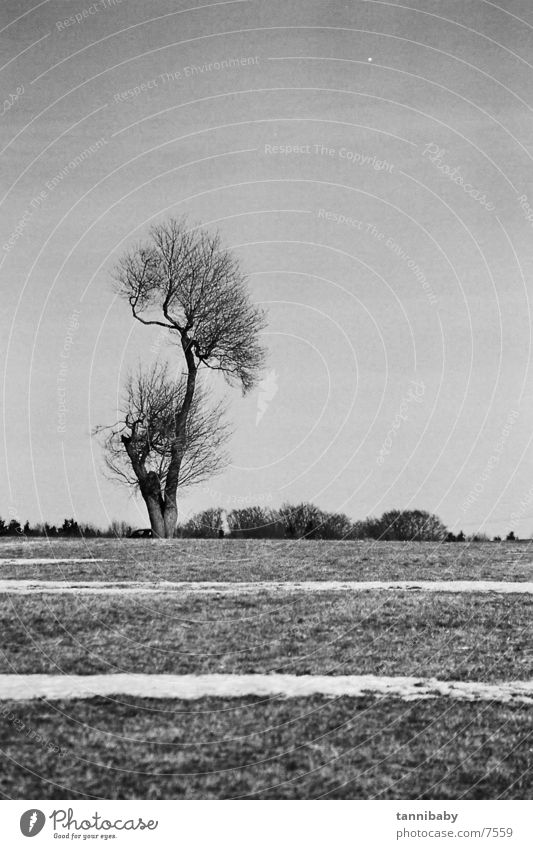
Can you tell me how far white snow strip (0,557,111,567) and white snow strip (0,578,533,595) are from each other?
328cm

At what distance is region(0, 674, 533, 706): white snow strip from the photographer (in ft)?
38.1

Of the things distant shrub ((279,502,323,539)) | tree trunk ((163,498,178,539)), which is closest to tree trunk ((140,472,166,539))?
tree trunk ((163,498,178,539))

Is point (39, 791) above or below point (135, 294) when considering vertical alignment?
below

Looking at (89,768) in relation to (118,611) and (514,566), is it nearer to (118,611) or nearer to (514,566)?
(118,611)

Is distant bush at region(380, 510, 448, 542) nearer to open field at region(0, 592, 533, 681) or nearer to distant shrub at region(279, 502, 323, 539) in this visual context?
distant shrub at region(279, 502, 323, 539)

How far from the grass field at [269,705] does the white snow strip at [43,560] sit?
1.66m

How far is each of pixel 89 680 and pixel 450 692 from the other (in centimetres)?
478

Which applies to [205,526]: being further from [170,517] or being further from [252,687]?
[252,687]

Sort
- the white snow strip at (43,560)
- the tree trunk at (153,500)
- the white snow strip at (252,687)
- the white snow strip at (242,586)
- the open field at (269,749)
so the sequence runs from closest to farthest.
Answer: the open field at (269,749) → the white snow strip at (252,687) → the white snow strip at (242,586) → the white snow strip at (43,560) → the tree trunk at (153,500)

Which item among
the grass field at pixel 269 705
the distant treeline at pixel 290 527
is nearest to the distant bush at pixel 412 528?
the distant treeline at pixel 290 527

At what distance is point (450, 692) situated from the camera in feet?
38.9

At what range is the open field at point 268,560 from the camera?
2233cm

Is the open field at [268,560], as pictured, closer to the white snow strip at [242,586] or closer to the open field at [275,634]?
the white snow strip at [242,586]
